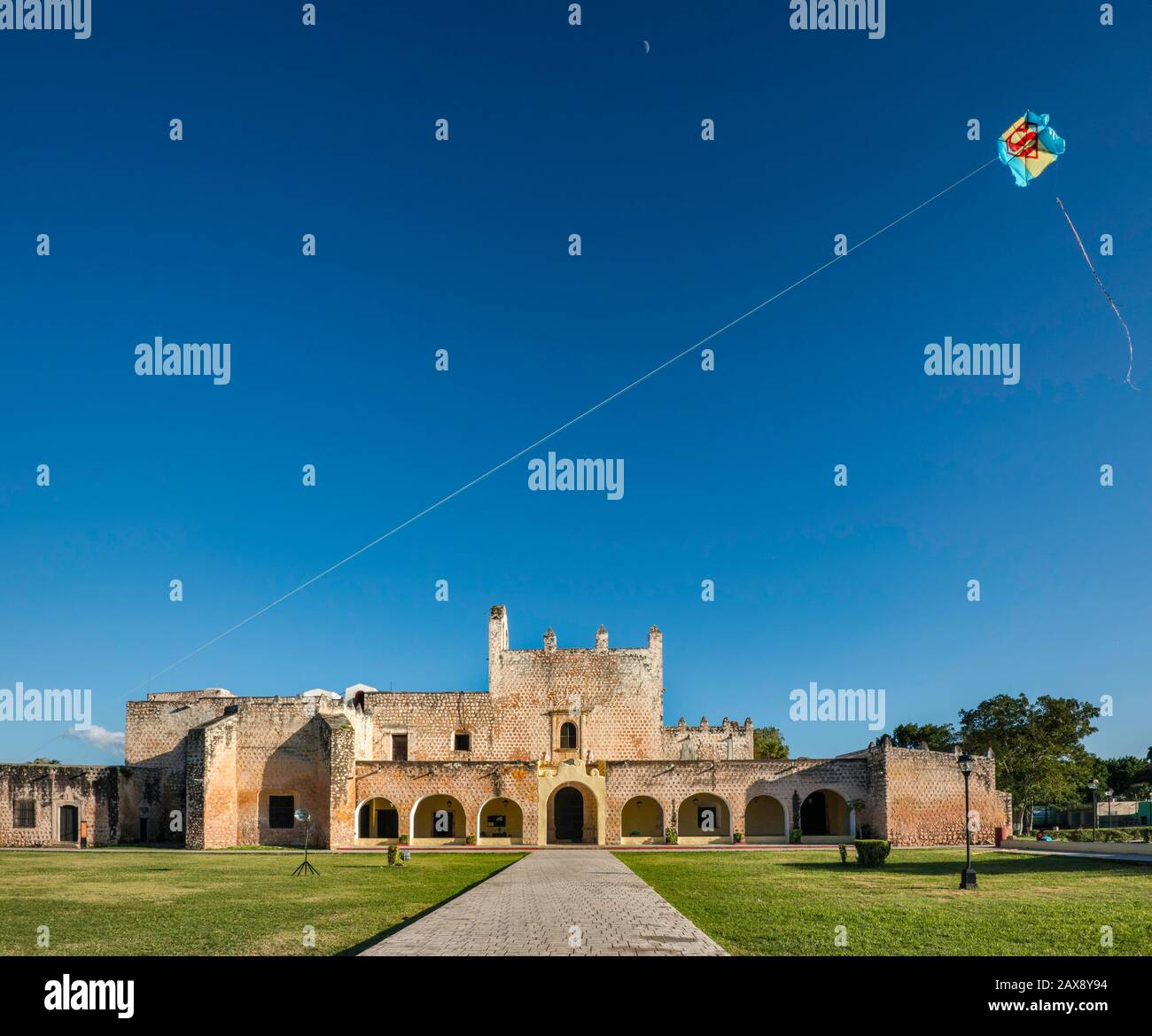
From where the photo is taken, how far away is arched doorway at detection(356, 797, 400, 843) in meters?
41.0

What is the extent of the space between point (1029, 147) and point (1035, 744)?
130 feet

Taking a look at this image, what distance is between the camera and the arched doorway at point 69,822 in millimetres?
39031

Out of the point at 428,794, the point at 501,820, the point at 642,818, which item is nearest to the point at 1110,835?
the point at 642,818

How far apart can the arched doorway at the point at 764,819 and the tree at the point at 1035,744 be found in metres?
12.7

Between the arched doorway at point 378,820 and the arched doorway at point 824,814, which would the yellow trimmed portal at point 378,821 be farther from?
the arched doorway at point 824,814

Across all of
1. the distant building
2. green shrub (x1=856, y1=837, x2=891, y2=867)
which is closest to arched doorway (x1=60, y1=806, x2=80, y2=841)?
green shrub (x1=856, y1=837, x2=891, y2=867)

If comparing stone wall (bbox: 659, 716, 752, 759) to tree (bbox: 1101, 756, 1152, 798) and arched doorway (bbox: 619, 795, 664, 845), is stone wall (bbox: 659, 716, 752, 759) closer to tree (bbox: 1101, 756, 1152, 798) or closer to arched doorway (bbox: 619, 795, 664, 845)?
arched doorway (bbox: 619, 795, 664, 845)

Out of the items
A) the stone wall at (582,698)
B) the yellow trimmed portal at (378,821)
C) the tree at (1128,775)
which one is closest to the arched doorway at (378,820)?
the yellow trimmed portal at (378,821)

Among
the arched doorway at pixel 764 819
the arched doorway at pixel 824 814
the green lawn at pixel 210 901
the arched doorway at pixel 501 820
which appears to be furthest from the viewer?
the arched doorway at pixel 501 820

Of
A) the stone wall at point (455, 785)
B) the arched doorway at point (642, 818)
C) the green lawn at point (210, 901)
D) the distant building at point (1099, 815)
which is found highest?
the green lawn at point (210, 901)

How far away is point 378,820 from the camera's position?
41812 millimetres

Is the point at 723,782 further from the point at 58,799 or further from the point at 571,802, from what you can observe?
the point at 58,799
